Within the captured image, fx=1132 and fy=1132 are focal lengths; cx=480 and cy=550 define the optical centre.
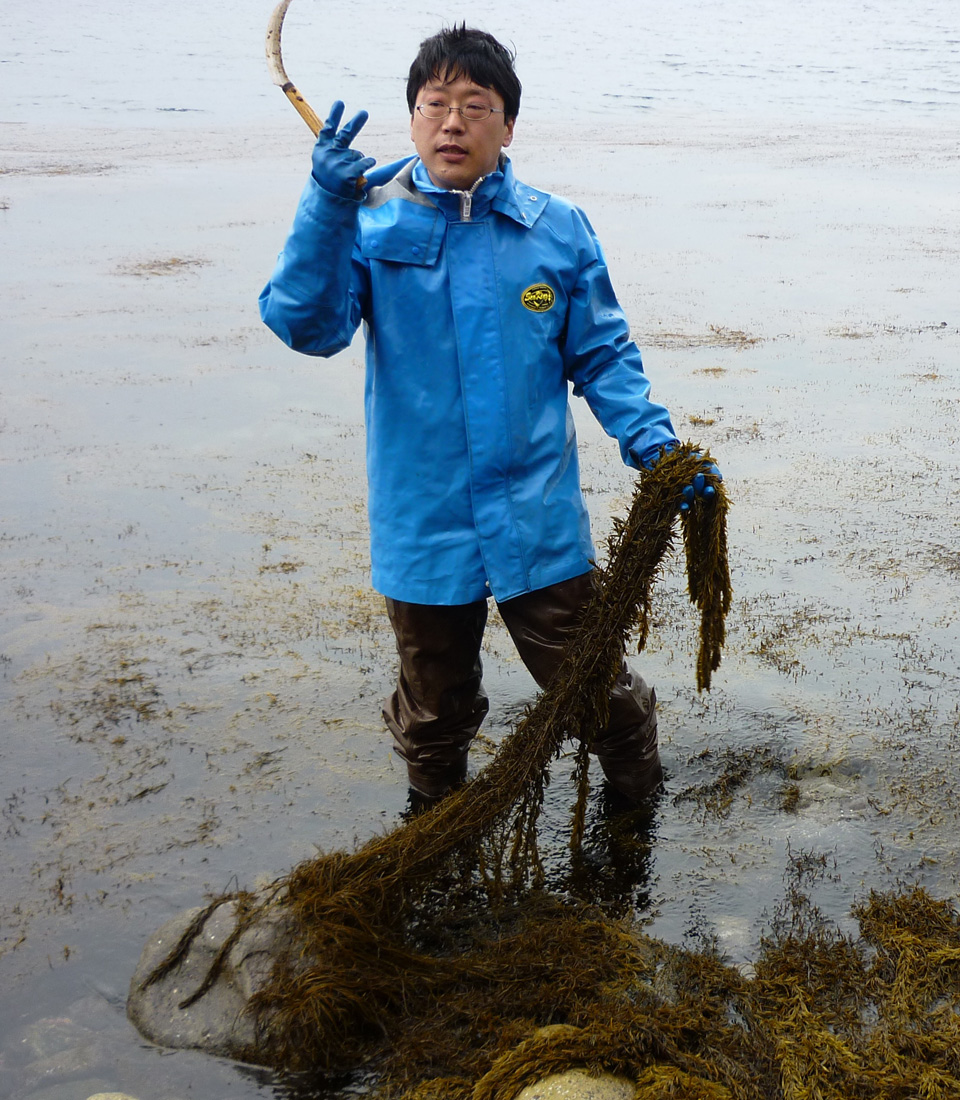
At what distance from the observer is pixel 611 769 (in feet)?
12.0

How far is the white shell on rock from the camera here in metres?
2.48

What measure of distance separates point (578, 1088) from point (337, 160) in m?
2.20

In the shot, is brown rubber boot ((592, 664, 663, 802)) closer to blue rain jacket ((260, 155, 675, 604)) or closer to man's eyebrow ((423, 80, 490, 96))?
blue rain jacket ((260, 155, 675, 604))

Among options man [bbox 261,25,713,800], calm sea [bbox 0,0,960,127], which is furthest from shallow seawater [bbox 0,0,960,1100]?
calm sea [bbox 0,0,960,127]

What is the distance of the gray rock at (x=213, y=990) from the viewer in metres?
2.81

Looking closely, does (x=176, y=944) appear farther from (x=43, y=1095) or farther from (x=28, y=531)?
(x=28, y=531)

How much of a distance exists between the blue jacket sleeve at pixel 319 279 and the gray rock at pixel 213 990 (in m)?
1.52

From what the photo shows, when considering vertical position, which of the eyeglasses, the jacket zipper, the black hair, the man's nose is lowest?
the jacket zipper

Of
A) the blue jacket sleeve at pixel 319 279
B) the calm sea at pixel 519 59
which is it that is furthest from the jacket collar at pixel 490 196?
the calm sea at pixel 519 59

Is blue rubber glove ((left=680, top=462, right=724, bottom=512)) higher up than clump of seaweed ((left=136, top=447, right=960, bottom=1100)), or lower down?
higher up

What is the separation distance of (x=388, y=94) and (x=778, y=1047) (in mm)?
25474

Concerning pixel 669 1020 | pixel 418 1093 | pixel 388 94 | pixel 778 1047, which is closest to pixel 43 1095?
pixel 418 1093

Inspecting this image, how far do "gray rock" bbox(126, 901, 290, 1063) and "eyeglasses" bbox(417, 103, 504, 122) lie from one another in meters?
2.11

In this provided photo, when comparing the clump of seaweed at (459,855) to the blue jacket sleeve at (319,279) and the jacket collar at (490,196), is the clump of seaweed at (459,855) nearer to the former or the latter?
the jacket collar at (490,196)
